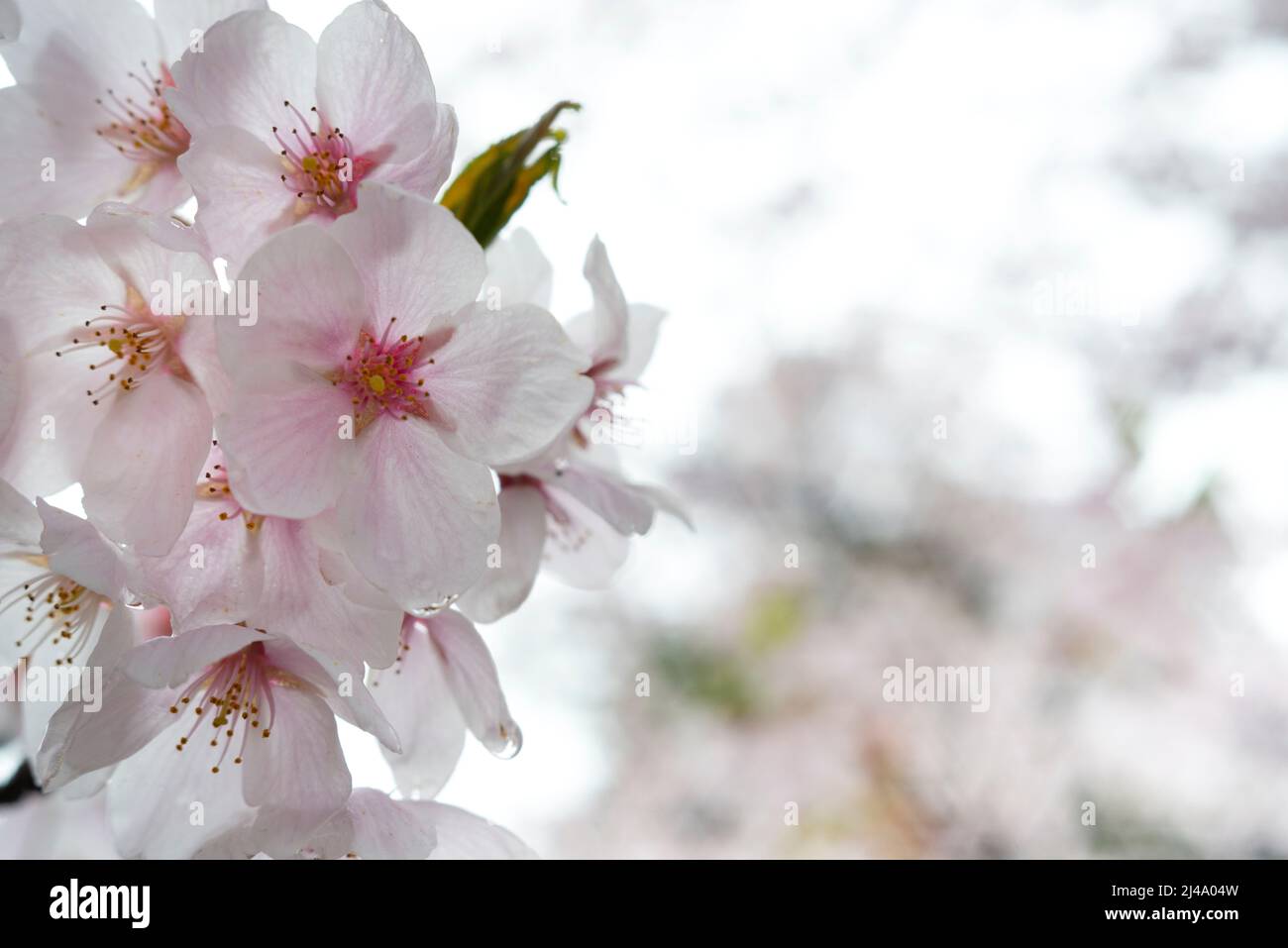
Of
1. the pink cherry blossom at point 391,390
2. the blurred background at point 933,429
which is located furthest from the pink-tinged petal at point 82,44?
the blurred background at point 933,429

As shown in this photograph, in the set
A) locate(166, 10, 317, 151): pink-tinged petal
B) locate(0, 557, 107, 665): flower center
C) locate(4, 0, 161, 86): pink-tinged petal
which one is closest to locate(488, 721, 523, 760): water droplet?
locate(0, 557, 107, 665): flower center

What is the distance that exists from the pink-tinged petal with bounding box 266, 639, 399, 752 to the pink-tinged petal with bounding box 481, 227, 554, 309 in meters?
0.24

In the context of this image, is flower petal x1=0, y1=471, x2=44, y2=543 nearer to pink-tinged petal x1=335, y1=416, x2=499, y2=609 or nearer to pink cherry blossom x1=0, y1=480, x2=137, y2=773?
pink cherry blossom x1=0, y1=480, x2=137, y2=773

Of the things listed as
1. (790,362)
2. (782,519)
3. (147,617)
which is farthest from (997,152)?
(147,617)

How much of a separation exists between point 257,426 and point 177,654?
0.10 metres

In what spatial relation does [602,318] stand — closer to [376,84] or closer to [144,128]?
[376,84]

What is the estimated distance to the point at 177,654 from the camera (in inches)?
15.8

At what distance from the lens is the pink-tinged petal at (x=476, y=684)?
0.53m

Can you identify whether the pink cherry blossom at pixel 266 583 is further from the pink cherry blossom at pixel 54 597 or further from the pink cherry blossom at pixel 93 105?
the pink cherry blossom at pixel 93 105

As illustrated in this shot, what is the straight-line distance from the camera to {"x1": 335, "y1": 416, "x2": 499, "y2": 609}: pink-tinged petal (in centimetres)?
42

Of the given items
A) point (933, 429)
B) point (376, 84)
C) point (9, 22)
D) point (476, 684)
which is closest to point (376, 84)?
point (376, 84)

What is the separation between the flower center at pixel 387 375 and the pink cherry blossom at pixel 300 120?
0.07m
